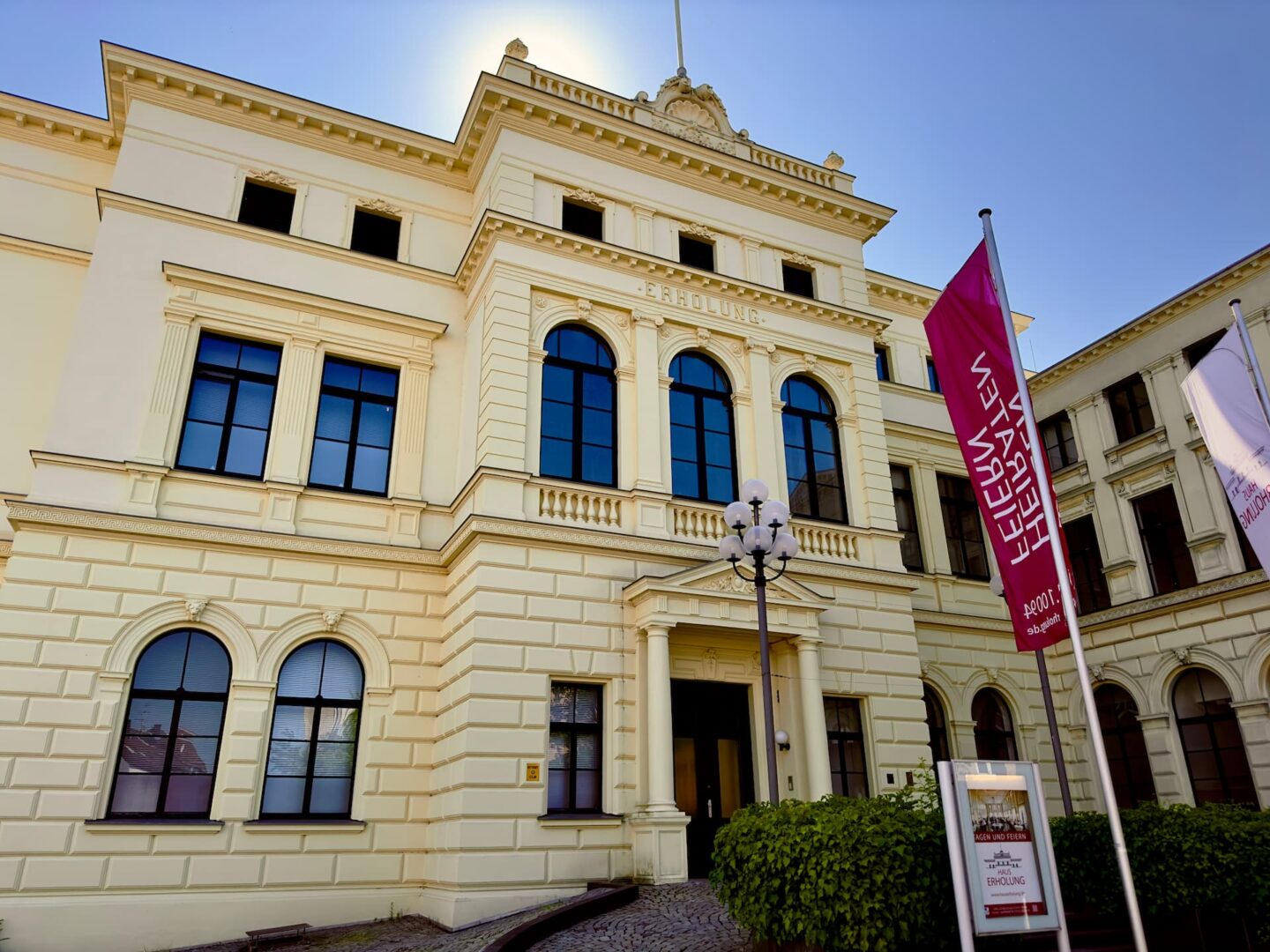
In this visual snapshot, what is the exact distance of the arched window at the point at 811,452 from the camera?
57.2ft

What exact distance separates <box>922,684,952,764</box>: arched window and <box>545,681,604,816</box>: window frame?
876cm

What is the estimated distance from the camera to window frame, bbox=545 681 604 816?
1339cm

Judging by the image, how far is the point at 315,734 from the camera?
14.0 meters

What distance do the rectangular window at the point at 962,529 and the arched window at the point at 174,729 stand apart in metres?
16.1

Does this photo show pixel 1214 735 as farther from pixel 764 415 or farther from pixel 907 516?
pixel 764 415

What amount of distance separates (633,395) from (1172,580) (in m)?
13.3

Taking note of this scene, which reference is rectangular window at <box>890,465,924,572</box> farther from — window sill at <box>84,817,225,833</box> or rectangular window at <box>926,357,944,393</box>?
window sill at <box>84,817,225,833</box>

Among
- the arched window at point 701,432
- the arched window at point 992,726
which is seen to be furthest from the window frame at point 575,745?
the arched window at point 992,726

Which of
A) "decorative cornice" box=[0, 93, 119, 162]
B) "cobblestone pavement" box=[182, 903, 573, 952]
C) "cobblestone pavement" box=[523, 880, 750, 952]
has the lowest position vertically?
"cobblestone pavement" box=[182, 903, 573, 952]

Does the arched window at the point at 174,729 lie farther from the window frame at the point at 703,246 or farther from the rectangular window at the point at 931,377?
the rectangular window at the point at 931,377

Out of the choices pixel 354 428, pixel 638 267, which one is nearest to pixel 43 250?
pixel 354 428

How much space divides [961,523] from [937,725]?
531cm

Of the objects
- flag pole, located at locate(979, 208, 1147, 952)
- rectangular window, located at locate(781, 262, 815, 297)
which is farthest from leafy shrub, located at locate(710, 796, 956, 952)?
rectangular window, located at locate(781, 262, 815, 297)

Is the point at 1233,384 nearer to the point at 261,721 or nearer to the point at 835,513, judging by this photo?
the point at 835,513
